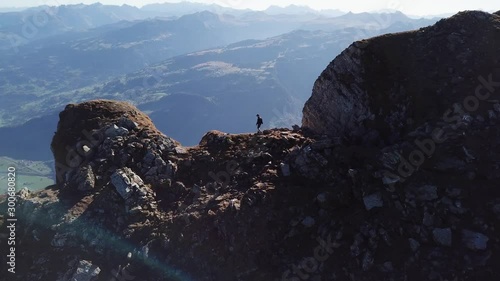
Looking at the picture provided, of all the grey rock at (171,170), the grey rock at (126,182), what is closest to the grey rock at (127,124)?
the grey rock at (126,182)

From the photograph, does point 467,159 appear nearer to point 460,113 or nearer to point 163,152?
point 460,113

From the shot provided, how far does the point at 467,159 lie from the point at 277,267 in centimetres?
1762

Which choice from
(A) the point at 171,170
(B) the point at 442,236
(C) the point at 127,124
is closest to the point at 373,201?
(B) the point at 442,236

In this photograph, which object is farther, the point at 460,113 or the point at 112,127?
the point at 112,127

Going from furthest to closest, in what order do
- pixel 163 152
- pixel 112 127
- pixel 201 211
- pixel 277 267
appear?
pixel 112 127 → pixel 163 152 → pixel 201 211 → pixel 277 267

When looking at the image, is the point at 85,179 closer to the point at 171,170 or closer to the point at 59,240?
the point at 59,240

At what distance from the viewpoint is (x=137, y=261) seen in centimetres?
3064

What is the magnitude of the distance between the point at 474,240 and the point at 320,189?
37.7 feet

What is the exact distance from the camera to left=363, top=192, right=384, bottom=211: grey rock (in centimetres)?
2853

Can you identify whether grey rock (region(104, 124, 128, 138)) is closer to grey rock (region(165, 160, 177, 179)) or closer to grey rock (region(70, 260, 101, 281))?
grey rock (region(165, 160, 177, 179))

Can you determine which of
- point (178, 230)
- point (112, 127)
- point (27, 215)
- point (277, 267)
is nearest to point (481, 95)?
point (277, 267)

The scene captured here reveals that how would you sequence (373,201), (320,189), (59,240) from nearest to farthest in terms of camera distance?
1. (373,201)
2. (320,189)
3. (59,240)

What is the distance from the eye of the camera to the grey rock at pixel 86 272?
29986 mm

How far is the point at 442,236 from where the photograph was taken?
2600cm
